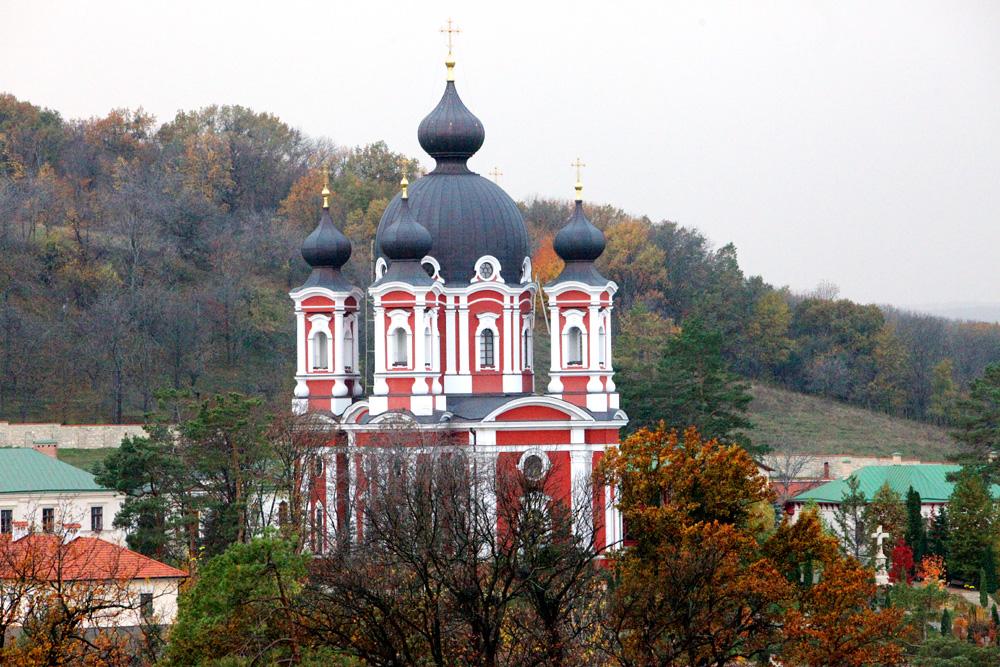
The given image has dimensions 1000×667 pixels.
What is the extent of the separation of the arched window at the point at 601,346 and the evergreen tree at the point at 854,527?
6168 millimetres

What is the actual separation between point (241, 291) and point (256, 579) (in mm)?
46914

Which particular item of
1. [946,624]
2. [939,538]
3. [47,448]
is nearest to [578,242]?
[939,538]

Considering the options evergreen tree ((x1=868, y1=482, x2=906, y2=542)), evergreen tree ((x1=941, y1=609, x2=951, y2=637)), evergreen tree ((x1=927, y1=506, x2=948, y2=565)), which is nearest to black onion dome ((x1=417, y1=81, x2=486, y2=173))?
evergreen tree ((x1=868, y1=482, x2=906, y2=542))

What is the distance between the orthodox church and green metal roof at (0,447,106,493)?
17.6ft

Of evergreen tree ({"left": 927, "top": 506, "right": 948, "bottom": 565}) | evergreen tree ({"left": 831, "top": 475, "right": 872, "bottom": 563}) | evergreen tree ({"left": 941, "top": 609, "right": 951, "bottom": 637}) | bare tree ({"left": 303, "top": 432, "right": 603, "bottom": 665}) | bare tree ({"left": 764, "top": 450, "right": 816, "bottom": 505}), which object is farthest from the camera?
bare tree ({"left": 764, "top": 450, "right": 816, "bottom": 505})

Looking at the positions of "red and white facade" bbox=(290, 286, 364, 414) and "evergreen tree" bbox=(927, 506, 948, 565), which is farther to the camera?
"red and white facade" bbox=(290, 286, 364, 414)

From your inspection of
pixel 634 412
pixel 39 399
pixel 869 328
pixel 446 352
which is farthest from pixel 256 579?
pixel 869 328

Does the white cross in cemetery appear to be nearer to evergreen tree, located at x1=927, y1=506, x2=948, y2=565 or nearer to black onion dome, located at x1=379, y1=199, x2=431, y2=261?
evergreen tree, located at x1=927, y1=506, x2=948, y2=565

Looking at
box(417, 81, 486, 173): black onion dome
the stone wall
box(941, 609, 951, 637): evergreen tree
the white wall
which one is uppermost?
box(417, 81, 486, 173): black onion dome

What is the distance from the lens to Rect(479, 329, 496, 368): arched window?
Answer: 4662 cm

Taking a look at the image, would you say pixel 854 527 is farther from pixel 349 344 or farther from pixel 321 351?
pixel 321 351

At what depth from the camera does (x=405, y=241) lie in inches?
1774

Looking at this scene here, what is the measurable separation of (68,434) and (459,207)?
18168 mm

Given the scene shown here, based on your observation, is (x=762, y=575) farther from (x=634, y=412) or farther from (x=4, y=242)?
(x=4, y=242)
